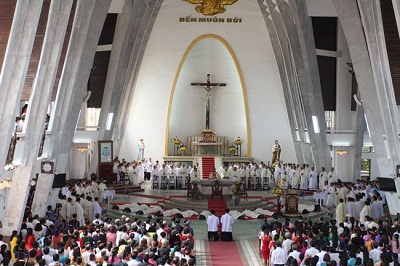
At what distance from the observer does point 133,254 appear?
12711mm

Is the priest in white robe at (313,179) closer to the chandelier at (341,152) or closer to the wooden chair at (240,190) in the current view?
the chandelier at (341,152)

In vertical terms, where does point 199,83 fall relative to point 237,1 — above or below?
below

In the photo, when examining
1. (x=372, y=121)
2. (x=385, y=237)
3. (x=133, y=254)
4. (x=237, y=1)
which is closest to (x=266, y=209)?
(x=372, y=121)

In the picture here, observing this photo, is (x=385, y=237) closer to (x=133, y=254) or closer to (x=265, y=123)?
(x=133, y=254)

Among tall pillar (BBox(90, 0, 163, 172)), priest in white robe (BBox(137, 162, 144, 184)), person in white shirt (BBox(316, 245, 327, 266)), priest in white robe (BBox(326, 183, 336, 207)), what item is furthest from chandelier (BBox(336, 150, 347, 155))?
person in white shirt (BBox(316, 245, 327, 266))

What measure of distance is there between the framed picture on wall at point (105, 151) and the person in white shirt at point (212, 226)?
41.5 feet

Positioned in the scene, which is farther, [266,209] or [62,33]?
[266,209]

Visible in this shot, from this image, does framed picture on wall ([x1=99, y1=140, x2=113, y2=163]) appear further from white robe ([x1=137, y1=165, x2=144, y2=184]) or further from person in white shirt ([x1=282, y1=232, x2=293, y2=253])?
person in white shirt ([x1=282, y1=232, x2=293, y2=253])

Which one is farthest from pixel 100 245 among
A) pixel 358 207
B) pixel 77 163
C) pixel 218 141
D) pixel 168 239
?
pixel 218 141

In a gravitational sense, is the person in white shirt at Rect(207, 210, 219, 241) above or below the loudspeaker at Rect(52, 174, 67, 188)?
below

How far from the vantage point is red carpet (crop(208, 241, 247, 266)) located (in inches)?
707

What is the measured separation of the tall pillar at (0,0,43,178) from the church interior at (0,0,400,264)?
0.10ft

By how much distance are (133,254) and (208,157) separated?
93.4ft

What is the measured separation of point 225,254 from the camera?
62.8 ft
